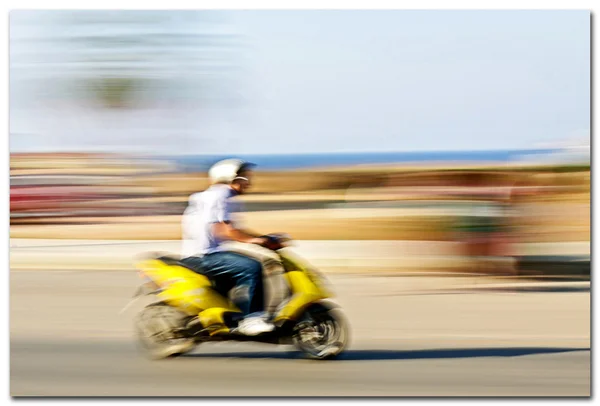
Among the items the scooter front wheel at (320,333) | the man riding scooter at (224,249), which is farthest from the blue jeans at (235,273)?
the scooter front wheel at (320,333)

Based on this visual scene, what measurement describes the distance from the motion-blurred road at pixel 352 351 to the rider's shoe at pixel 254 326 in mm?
169

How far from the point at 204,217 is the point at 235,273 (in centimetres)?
40

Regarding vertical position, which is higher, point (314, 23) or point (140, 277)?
point (314, 23)

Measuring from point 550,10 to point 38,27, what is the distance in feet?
10.4

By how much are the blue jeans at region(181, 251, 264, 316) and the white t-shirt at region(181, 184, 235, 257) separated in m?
0.06

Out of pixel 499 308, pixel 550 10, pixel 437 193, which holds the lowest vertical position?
pixel 499 308

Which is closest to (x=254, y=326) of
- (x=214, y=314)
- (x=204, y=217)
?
(x=214, y=314)

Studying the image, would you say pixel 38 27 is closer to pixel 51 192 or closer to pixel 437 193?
pixel 51 192

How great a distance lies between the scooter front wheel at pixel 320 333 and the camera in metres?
10.3

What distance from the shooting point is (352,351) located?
10.4 meters

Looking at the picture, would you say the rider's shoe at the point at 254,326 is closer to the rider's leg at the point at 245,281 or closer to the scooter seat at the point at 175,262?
the rider's leg at the point at 245,281

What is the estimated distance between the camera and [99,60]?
10.3 m

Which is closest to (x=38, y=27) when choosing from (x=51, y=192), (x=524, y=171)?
(x=51, y=192)

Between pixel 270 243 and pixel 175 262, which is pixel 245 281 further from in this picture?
pixel 175 262
